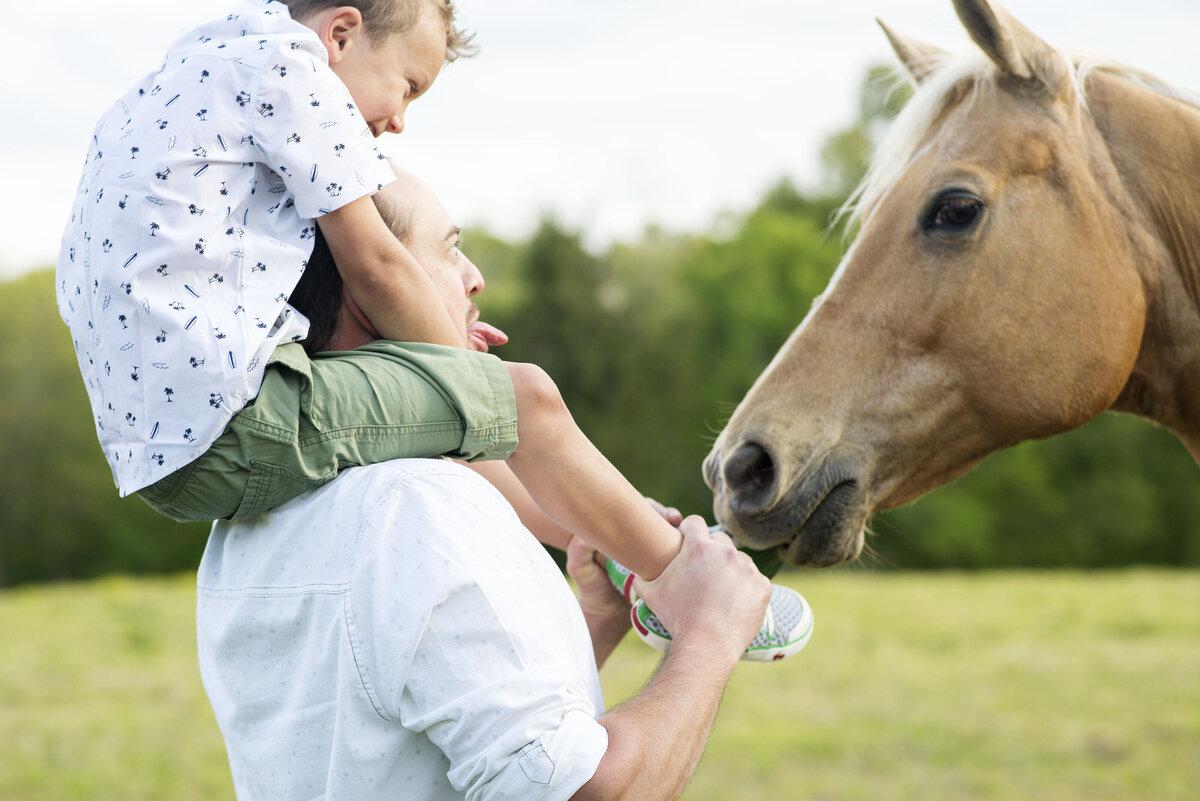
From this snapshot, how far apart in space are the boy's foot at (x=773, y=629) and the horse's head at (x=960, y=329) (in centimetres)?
36

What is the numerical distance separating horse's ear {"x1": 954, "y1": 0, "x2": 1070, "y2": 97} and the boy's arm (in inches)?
57.2

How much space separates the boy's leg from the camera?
117cm

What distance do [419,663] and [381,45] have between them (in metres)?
→ 0.94

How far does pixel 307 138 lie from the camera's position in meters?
1.26

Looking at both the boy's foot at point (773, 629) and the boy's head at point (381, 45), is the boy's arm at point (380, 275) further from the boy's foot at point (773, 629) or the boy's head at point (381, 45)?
the boy's foot at point (773, 629)

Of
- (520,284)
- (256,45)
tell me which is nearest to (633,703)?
(256,45)

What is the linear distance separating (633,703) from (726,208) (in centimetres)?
3092

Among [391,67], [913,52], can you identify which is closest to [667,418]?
[913,52]

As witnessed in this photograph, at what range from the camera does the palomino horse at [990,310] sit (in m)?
2.09

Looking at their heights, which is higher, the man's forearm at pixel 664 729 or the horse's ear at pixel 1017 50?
the horse's ear at pixel 1017 50

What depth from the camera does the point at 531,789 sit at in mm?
1070

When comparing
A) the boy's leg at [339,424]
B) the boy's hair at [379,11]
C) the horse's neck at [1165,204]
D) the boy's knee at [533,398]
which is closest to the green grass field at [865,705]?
the horse's neck at [1165,204]

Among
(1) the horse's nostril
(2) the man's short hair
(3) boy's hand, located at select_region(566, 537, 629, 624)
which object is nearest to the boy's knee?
(2) the man's short hair

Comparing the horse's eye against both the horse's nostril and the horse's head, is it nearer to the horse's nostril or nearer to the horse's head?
the horse's head
